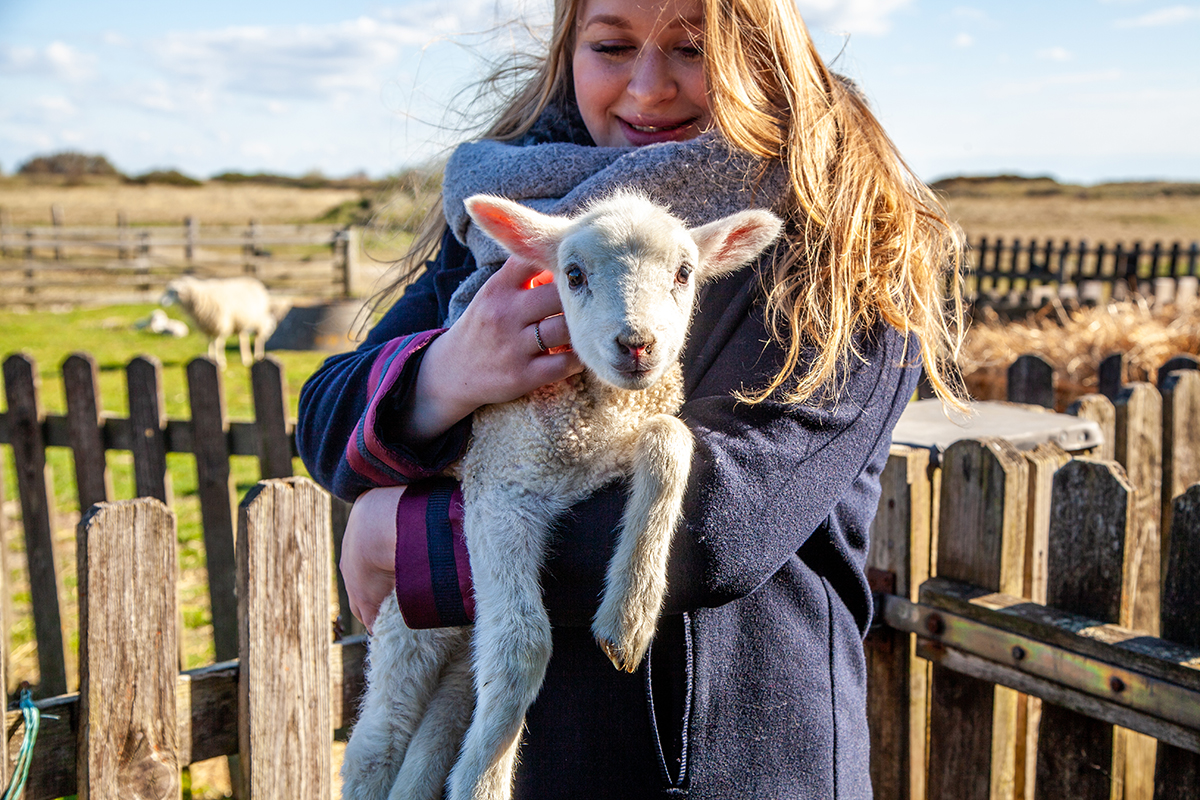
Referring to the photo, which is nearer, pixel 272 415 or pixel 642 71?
pixel 642 71

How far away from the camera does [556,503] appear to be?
1.45 m

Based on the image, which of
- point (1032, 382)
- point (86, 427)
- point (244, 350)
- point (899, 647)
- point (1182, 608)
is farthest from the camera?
point (244, 350)

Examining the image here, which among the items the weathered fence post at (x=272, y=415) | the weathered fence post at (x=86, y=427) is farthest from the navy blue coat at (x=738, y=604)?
the weathered fence post at (x=86, y=427)

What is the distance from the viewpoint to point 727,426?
4.57ft

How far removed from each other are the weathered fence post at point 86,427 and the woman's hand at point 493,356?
2.62 meters

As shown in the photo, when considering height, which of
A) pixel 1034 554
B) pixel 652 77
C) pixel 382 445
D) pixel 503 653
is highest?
pixel 652 77

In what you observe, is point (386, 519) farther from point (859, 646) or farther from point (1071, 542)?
point (1071, 542)

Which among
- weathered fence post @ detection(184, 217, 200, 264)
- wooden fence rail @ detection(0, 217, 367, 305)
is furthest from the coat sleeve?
weathered fence post @ detection(184, 217, 200, 264)

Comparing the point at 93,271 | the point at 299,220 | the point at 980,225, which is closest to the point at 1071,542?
the point at 93,271

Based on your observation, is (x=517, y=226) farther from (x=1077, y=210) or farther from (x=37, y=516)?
(x=1077, y=210)

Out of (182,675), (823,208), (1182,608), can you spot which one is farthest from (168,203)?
(1182,608)

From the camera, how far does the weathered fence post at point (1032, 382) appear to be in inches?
130

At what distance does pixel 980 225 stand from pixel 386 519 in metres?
44.4

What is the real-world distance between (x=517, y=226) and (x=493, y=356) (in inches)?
10.8
